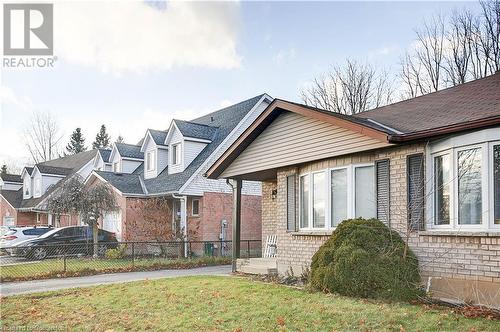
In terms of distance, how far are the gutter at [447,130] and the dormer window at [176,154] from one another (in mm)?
16483

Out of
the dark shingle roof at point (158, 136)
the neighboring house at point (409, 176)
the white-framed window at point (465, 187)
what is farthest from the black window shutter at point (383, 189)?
the dark shingle roof at point (158, 136)

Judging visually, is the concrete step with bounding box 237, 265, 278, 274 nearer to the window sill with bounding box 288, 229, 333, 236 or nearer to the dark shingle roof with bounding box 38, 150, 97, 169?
the window sill with bounding box 288, 229, 333, 236

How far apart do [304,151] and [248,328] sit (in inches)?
232

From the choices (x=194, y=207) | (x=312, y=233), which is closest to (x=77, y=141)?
(x=194, y=207)

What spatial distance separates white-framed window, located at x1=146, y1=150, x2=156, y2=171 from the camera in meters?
25.8

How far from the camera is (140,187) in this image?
24641 mm

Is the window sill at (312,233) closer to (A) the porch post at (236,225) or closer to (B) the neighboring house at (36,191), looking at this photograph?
(A) the porch post at (236,225)

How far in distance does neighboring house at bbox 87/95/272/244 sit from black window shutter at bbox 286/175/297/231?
8.44 m

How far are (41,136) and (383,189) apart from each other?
4933cm

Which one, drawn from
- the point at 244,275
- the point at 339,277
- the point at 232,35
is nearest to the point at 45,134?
the point at 232,35

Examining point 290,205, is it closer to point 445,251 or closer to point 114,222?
point 445,251

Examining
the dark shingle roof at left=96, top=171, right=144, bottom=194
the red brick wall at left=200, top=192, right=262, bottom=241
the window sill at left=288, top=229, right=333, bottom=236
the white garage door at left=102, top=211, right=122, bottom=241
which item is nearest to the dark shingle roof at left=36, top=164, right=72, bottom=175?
the dark shingle roof at left=96, top=171, right=144, bottom=194

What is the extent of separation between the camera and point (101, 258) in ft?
62.5

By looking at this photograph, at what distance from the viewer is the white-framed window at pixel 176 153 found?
2395cm
